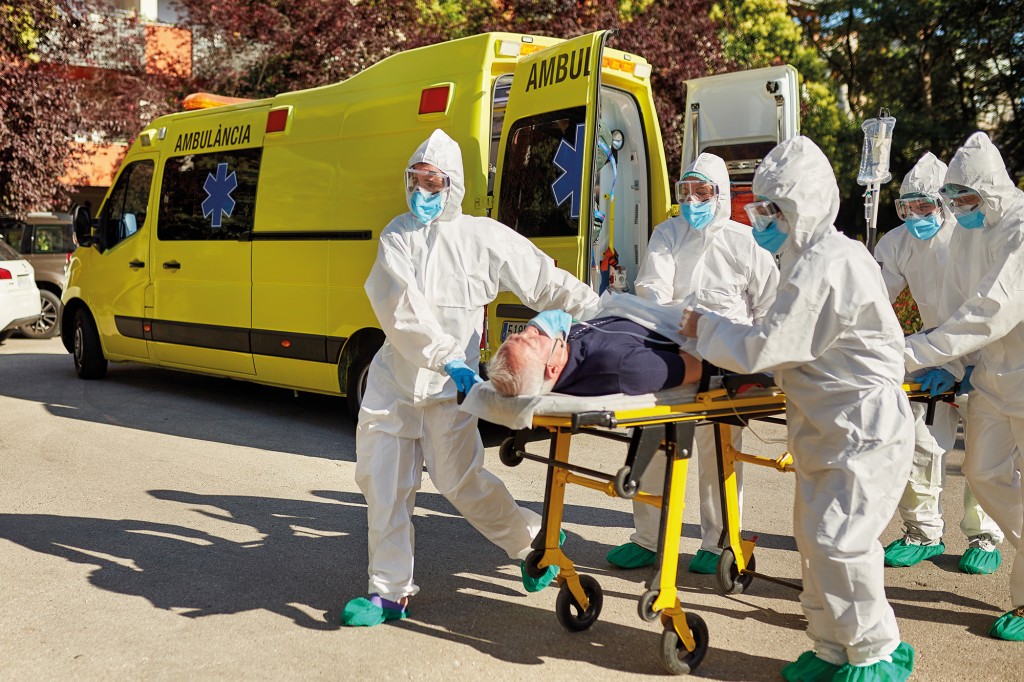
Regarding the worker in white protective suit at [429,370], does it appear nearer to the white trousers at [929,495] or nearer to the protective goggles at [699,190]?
the protective goggles at [699,190]

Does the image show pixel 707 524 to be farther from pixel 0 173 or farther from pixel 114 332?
pixel 0 173

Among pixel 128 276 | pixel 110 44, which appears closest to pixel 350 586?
pixel 128 276

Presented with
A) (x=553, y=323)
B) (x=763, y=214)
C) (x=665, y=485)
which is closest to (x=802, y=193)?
(x=763, y=214)

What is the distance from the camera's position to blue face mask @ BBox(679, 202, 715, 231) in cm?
509

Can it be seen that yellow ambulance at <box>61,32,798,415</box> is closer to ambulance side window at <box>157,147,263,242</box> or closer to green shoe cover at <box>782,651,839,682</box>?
ambulance side window at <box>157,147,263,242</box>

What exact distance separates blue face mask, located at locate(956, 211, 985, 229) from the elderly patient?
63.1 inches

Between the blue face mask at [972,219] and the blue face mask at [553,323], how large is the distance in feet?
6.39

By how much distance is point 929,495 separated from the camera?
211 inches

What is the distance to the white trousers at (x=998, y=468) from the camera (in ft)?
14.9

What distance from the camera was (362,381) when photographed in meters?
7.89

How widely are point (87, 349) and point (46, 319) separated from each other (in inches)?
198

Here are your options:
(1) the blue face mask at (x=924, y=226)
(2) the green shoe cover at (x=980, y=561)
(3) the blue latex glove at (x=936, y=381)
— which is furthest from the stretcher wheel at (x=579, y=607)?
(1) the blue face mask at (x=924, y=226)

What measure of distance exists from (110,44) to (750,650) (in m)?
18.8

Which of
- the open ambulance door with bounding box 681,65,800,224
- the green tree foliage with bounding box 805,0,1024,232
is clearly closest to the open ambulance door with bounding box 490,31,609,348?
the open ambulance door with bounding box 681,65,800,224
